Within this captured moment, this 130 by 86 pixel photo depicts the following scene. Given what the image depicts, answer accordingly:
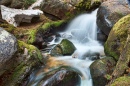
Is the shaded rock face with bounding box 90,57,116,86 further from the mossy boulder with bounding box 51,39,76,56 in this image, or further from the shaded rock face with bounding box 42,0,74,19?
the shaded rock face with bounding box 42,0,74,19

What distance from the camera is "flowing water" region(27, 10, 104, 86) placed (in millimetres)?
5836

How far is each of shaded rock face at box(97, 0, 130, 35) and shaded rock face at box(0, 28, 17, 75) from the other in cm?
345

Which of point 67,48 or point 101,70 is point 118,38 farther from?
point 67,48

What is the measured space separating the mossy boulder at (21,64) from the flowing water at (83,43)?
97 centimetres

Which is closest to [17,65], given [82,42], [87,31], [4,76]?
[4,76]

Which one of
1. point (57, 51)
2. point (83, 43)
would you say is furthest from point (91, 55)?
point (83, 43)

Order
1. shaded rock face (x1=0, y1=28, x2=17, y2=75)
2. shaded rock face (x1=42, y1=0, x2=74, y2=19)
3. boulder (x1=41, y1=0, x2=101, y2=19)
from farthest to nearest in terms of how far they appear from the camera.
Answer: shaded rock face (x1=42, y1=0, x2=74, y2=19), boulder (x1=41, y1=0, x2=101, y2=19), shaded rock face (x1=0, y1=28, x2=17, y2=75)

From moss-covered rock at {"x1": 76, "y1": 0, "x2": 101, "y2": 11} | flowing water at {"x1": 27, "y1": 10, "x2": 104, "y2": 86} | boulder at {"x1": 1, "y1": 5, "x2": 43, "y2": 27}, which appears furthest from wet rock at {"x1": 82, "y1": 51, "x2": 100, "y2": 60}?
boulder at {"x1": 1, "y1": 5, "x2": 43, "y2": 27}

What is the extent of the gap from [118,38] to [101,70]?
1.22m

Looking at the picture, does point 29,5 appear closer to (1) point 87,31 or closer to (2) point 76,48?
(1) point 87,31

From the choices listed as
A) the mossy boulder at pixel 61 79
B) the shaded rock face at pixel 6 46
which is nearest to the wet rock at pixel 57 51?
the mossy boulder at pixel 61 79

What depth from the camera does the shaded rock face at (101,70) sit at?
4.94m

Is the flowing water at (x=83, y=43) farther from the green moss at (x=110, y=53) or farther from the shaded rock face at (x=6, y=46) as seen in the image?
the shaded rock face at (x=6, y=46)

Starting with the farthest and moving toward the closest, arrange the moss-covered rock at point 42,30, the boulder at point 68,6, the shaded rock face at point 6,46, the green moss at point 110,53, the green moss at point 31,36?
the boulder at point 68,6 → the moss-covered rock at point 42,30 → the green moss at point 31,36 → the green moss at point 110,53 → the shaded rock face at point 6,46
